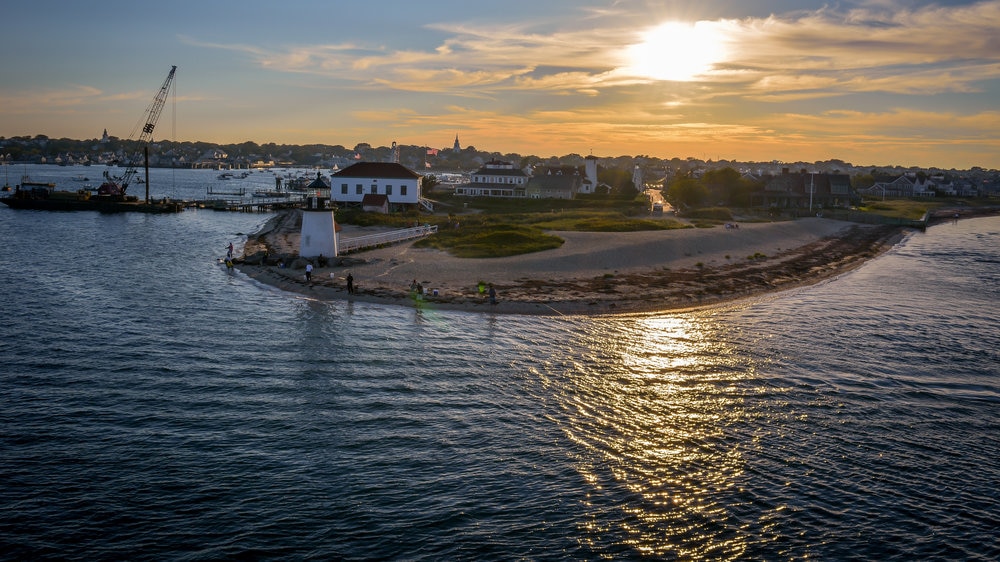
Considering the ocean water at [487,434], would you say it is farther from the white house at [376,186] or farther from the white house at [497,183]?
the white house at [497,183]

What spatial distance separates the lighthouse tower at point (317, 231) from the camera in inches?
1983

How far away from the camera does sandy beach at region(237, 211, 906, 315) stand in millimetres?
41000

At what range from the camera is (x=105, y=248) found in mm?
62531

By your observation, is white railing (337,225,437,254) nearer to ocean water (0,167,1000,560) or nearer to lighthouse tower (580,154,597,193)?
ocean water (0,167,1000,560)

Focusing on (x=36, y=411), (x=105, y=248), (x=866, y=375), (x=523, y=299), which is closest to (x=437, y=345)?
(x=523, y=299)

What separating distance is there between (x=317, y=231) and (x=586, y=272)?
1843 centimetres

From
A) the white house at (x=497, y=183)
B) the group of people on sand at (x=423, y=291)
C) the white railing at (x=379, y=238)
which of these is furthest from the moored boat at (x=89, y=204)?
the group of people on sand at (x=423, y=291)

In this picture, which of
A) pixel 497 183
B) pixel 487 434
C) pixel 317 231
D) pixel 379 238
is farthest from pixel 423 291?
pixel 497 183

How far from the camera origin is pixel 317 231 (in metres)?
50.6

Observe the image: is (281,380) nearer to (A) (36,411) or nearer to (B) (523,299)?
(A) (36,411)

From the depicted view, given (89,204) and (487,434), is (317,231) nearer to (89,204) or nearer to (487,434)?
(487,434)

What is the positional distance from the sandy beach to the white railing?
0.74 m

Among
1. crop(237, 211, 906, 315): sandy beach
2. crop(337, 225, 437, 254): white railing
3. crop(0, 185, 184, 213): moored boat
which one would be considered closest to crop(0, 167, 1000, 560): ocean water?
crop(237, 211, 906, 315): sandy beach

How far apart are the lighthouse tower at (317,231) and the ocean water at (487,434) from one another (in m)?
12.1
